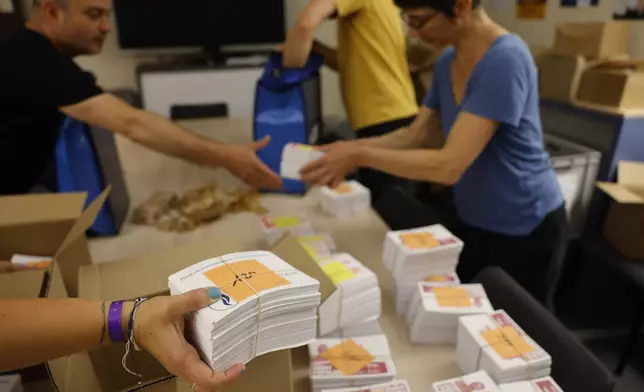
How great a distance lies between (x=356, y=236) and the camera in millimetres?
1646

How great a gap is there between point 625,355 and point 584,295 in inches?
22.3

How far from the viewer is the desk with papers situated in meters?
1.09

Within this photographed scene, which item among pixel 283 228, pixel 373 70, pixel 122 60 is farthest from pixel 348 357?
pixel 122 60

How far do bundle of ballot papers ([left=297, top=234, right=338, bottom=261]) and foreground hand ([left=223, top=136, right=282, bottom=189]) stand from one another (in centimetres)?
36

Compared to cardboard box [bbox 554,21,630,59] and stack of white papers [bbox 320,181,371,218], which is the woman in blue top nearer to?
stack of white papers [bbox 320,181,371,218]

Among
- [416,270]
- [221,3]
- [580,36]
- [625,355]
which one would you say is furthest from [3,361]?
[221,3]

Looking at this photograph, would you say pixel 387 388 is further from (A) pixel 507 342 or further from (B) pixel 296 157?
(B) pixel 296 157

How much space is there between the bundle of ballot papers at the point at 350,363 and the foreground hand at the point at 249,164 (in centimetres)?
81

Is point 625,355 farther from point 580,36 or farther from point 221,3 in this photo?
point 221,3

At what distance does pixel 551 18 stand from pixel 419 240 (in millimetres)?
2893

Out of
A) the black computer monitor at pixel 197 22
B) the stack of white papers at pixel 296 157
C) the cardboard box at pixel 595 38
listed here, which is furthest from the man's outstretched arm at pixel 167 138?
the black computer monitor at pixel 197 22

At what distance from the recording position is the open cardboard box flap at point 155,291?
799mm

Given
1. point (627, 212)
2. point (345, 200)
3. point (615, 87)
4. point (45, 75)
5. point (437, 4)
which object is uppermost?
point (437, 4)

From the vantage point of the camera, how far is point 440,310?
3.59 ft
